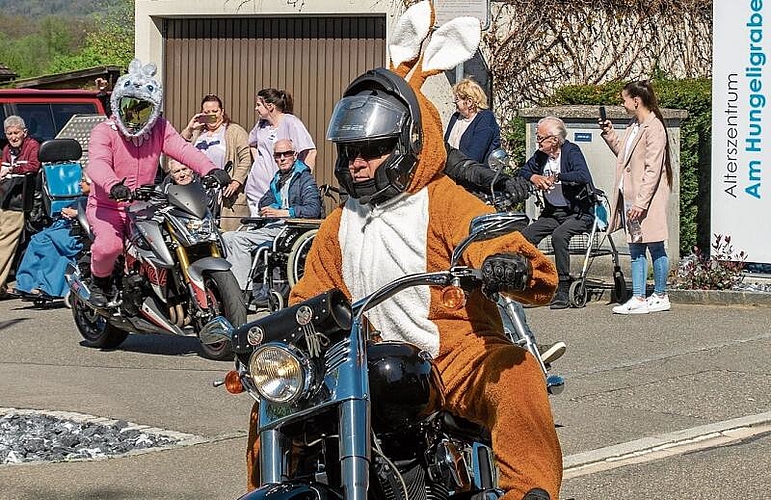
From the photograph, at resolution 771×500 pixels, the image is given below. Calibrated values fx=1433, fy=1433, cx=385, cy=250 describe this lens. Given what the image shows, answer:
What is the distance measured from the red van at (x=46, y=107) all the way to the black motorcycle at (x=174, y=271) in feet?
19.0

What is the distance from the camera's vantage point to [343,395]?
385 cm

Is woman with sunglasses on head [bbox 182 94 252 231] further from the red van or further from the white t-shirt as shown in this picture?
the red van

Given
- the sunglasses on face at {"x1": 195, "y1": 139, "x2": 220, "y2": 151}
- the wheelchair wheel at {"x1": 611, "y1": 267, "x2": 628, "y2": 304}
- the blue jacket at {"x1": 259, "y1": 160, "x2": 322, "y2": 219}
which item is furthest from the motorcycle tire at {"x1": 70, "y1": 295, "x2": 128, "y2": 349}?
the wheelchair wheel at {"x1": 611, "y1": 267, "x2": 628, "y2": 304}

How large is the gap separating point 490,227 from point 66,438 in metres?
4.19

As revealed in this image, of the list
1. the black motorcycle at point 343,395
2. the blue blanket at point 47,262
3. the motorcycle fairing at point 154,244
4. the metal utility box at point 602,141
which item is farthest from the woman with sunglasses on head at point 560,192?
the black motorcycle at point 343,395

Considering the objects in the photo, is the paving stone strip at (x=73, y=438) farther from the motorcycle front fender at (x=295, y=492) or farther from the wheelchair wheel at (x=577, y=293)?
the wheelchair wheel at (x=577, y=293)

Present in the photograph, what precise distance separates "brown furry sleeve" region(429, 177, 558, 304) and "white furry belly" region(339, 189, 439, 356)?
53 millimetres

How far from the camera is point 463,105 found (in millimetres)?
11852

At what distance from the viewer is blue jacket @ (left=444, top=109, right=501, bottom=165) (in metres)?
11.7

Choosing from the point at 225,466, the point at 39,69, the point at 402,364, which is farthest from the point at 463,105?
the point at 39,69

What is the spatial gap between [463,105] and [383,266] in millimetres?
7160

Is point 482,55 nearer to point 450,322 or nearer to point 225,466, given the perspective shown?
point 225,466

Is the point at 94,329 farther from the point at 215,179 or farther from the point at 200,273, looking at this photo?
the point at 215,179

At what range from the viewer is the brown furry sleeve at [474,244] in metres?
4.46
